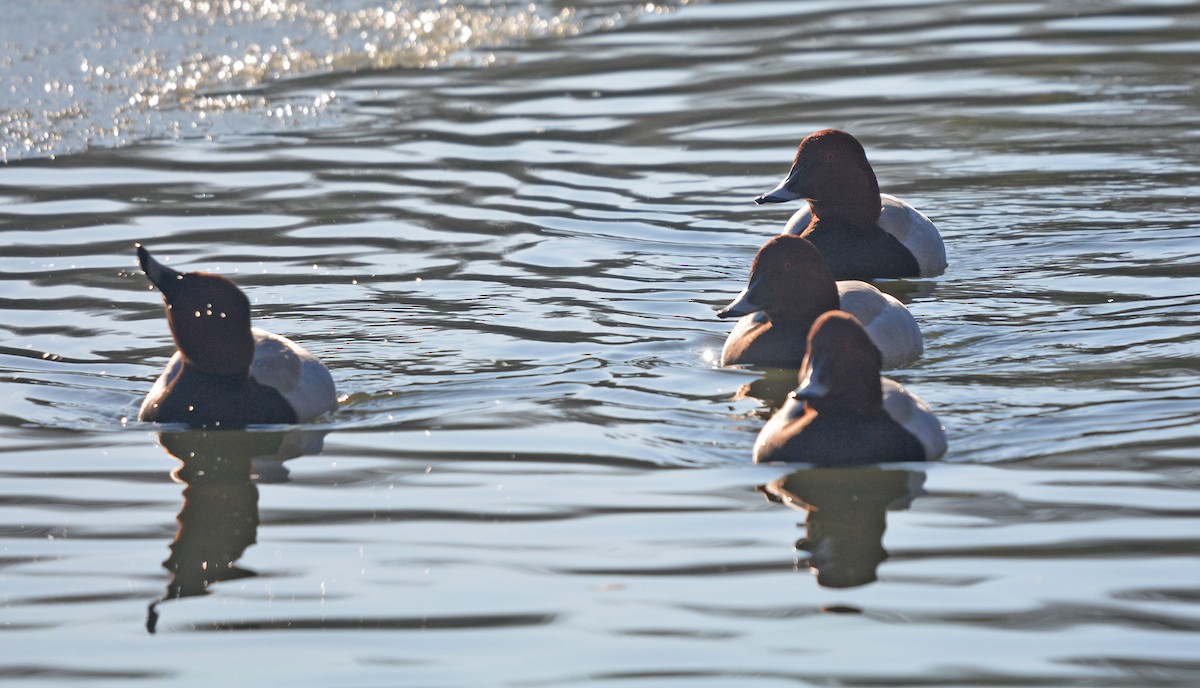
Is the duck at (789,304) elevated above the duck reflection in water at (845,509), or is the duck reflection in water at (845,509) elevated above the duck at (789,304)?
the duck at (789,304)

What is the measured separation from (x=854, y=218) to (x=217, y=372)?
14.7 ft

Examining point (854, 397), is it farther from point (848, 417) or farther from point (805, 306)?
point (805, 306)

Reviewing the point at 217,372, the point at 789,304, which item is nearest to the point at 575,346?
the point at 789,304

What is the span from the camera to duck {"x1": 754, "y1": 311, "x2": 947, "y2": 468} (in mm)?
7555

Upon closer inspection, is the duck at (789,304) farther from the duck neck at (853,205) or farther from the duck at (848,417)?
the duck neck at (853,205)

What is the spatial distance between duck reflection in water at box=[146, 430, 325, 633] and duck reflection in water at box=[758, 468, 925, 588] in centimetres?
198

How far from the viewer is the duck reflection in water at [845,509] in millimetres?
6473

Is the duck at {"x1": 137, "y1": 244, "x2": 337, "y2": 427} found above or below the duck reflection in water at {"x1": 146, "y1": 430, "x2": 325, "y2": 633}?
above

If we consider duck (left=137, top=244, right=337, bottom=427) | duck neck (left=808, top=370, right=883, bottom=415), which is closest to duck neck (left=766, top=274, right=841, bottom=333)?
duck neck (left=808, top=370, right=883, bottom=415)

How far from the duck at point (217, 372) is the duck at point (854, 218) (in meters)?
3.66

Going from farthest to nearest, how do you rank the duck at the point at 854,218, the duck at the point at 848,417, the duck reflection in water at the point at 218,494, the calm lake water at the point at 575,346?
1. the duck at the point at 854,218
2. the duck at the point at 848,417
3. the duck reflection in water at the point at 218,494
4. the calm lake water at the point at 575,346

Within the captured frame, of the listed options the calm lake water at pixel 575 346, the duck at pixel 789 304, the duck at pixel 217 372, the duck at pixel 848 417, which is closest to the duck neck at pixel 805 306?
the duck at pixel 789 304

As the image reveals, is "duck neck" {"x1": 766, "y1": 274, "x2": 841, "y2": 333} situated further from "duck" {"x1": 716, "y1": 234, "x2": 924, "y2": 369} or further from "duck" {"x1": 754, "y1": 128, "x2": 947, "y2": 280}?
"duck" {"x1": 754, "y1": 128, "x2": 947, "y2": 280}

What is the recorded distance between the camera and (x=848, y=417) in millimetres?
7656
